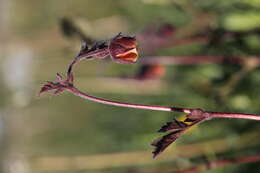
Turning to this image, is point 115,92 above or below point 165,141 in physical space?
above

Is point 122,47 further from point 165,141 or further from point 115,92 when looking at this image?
point 115,92

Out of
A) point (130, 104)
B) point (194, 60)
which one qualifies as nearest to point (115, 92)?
point (194, 60)

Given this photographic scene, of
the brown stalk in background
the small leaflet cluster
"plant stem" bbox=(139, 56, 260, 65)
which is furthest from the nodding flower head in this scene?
"plant stem" bbox=(139, 56, 260, 65)

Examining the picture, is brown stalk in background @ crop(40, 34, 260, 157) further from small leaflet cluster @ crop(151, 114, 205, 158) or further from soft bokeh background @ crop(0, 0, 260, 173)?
soft bokeh background @ crop(0, 0, 260, 173)

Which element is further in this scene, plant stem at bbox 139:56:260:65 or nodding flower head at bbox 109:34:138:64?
plant stem at bbox 139:56:260:65

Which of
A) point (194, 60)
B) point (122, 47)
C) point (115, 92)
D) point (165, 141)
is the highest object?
point (115, 92)

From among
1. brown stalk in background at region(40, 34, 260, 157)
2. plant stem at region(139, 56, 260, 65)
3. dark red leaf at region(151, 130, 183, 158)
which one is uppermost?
plant stem at region(139, 56, 260, 65)

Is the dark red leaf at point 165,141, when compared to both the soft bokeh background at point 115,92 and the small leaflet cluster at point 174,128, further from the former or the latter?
the soft bokeh background at point 115,92

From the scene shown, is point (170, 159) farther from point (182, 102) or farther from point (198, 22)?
point (198, 22)
